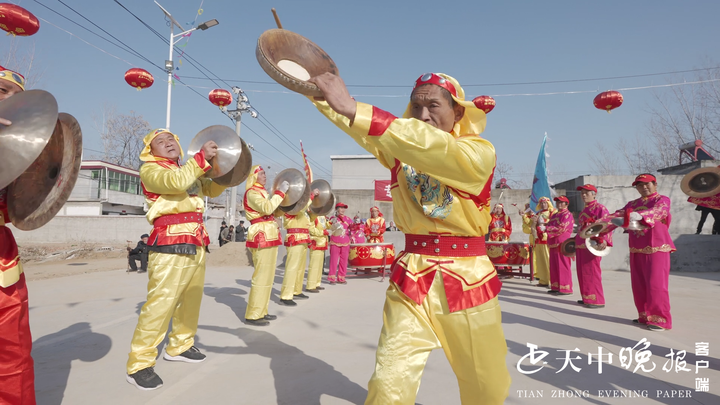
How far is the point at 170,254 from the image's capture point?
3.56 metres

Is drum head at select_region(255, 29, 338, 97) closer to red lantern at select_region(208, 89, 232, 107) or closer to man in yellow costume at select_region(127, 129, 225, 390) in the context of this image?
man in yellow costume at select_region(127, 129, 225, 390)

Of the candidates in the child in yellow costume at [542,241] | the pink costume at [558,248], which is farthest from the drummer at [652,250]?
the child in yellow costume at [542,241]

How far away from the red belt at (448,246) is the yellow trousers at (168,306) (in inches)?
101

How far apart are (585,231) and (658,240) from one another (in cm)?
93

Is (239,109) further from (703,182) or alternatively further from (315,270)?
(703,182)

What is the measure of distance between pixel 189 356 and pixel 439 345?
303 cm

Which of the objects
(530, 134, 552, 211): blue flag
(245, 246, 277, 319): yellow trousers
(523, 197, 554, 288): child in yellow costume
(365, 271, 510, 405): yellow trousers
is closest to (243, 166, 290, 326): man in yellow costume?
(245, 246, 277, 319): yellow trousers

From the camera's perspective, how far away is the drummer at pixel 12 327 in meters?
2.07

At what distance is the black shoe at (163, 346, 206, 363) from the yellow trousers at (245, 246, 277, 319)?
1.44 m

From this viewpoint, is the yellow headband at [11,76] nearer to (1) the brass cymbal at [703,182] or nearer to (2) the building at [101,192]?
(1) the brass cymbal at [703,182]

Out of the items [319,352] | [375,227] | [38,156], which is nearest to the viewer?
[38,156]

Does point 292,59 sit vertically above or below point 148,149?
above

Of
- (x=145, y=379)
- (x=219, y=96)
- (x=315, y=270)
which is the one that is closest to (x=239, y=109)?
(x=219, y=96)

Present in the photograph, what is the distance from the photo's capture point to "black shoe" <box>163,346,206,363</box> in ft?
12.6
